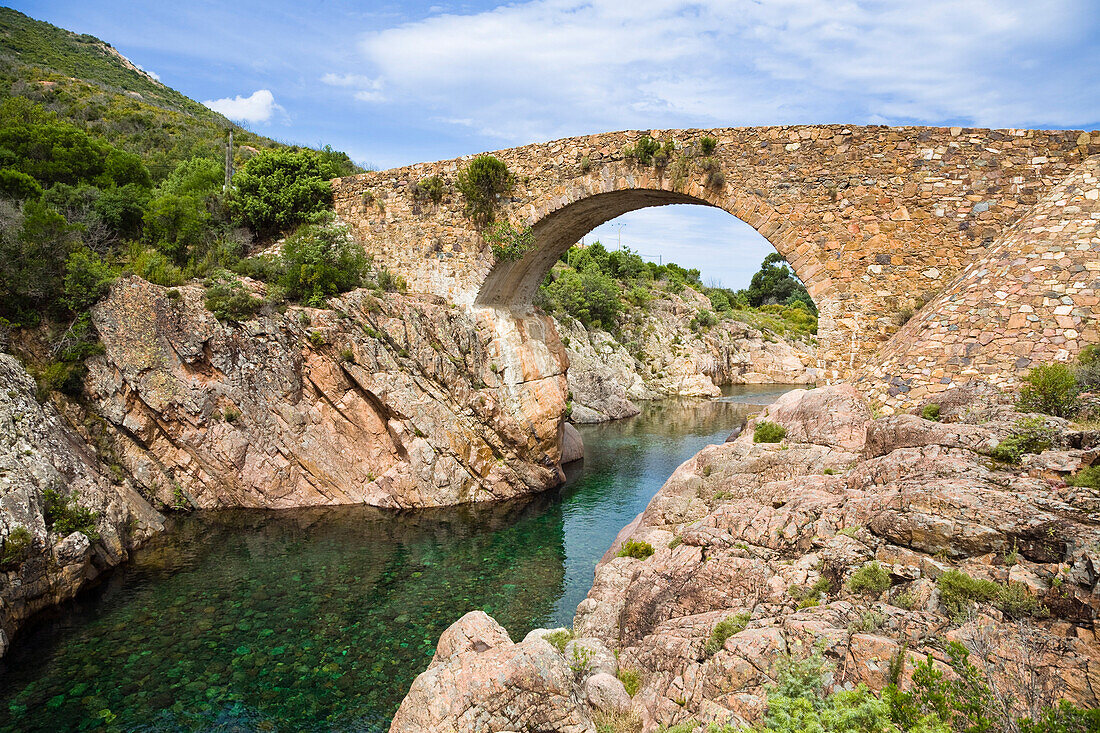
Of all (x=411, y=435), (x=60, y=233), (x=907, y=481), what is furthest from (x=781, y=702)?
(x=60, y=233)

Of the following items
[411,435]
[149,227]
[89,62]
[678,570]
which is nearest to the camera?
[678,570]

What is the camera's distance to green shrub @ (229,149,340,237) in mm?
15680

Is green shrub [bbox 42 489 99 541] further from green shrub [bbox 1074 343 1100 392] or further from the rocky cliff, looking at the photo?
green shrub [bbox 1074 343 1100 392]

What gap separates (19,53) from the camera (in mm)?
32531

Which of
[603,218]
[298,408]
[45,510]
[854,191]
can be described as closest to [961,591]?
[854,191]

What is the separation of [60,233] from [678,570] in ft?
44.4

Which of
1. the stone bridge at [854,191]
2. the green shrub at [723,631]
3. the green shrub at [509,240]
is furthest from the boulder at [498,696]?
the green shrub at [509,240]

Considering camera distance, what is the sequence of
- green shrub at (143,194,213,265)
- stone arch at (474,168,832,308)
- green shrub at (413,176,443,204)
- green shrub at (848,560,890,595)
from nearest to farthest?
green shrub at (848,560,890,595) < stone arch at (474,168,832,308) < green shrub at (143,194,213,265) < green shrub at (413,176,443,204)

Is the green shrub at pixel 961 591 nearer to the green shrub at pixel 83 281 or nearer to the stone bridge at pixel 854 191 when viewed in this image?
the stone bridge at pixel 854 191

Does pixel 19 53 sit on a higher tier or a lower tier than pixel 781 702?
higher

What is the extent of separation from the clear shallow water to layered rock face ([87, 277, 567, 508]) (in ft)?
2.58

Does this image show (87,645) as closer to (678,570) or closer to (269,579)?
(269,579)

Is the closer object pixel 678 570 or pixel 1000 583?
pixel 1000 583

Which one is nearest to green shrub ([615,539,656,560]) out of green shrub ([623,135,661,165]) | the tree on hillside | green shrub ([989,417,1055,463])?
green shrub ([989,417,1055,463])
